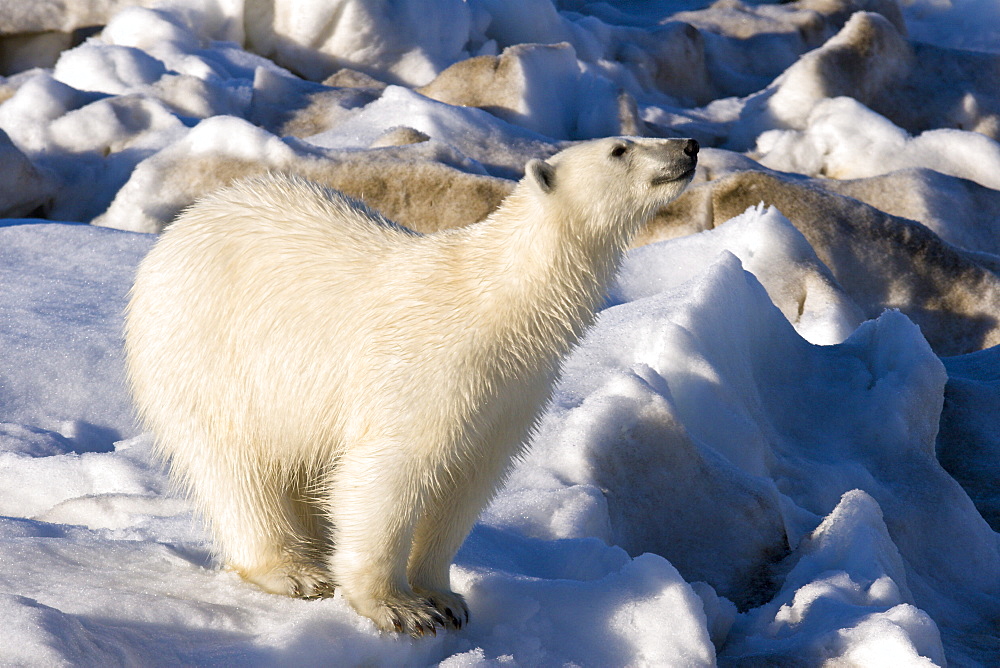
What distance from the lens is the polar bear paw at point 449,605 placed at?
2.51 m

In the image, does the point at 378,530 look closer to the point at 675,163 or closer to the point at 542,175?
the point at 542,175

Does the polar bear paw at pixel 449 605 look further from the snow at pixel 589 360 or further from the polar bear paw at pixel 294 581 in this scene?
the polar bear paw at pixel 294 581

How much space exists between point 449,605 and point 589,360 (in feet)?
6.16

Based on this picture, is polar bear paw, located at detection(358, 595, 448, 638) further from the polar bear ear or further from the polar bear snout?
the polar bear snout

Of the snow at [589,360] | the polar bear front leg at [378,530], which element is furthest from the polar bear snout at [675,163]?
the snow at [589,360]

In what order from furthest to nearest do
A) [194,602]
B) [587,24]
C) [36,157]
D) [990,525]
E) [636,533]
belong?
[587,24] < [36,157] < [990,525] < [636,533] < [194,602]

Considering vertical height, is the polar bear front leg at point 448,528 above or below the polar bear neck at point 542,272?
below

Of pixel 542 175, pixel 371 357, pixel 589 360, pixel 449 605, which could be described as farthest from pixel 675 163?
pixel 589 360

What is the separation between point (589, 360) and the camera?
4258 millimetres

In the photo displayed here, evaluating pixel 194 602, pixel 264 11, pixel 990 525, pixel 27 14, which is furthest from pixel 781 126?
pixel 194 602

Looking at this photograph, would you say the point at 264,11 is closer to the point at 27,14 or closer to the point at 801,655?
the point at 27,14

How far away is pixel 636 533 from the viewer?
3533 millimetres

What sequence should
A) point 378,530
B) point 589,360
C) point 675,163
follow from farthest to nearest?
point 589,360 → point 675,163 → point 378,530

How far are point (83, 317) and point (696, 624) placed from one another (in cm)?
333
